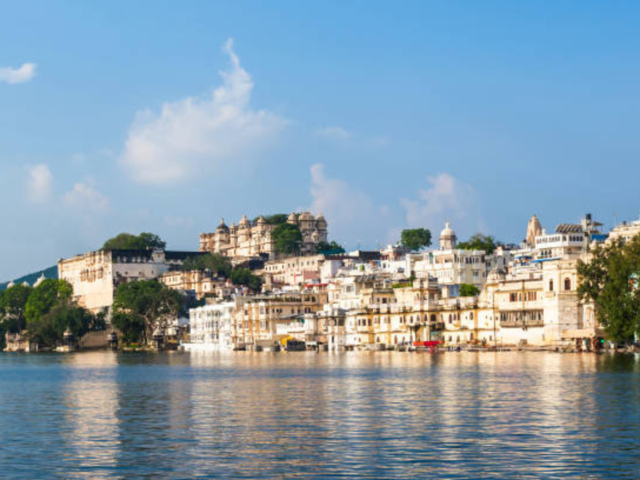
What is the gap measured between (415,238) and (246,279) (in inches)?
1057

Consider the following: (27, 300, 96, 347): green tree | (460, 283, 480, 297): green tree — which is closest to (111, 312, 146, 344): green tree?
(27, 300, 96, 347): green tree

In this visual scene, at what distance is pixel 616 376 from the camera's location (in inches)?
2146

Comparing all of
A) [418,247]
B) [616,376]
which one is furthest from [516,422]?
[418,247]

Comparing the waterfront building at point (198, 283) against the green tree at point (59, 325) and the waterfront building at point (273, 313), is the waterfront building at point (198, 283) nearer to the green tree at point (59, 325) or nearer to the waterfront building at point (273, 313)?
the green tree at point (59, 325)

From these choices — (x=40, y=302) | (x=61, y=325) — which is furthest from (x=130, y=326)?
(x=40, y=302)

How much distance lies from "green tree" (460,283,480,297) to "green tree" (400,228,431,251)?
214 feet

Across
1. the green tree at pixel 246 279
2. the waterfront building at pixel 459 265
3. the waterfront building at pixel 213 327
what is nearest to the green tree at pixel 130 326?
the waterfront building at pixel 213 327

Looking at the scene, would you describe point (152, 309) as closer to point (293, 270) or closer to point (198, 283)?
point (198, 283)

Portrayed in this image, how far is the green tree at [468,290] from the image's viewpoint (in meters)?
118

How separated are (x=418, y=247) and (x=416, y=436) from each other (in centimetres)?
15401

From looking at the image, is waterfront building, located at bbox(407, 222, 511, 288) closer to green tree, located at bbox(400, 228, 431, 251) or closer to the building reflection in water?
green tree, located at bbox(400, 228, 431, 251)

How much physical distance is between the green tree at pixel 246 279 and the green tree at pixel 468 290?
66.3m

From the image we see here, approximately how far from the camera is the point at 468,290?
118688mm

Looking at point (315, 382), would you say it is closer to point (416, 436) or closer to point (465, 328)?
point (416, 436)
